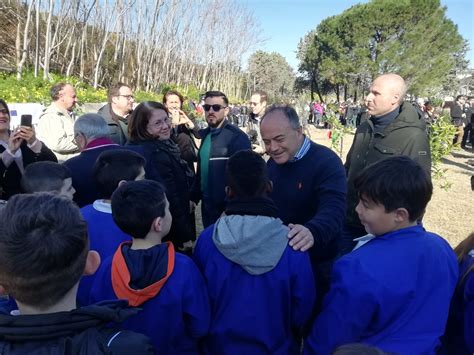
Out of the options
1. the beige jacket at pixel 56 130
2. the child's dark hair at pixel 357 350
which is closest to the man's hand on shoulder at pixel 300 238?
the child's dark hair at pixel 357 350

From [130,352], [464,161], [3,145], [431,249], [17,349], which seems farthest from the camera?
[464,161]

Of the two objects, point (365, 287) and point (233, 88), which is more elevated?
point (233, 88)

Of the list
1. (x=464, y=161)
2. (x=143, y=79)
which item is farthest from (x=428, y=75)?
(x=464, y=161)

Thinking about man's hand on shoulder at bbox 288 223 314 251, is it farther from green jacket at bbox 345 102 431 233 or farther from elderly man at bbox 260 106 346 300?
green jacket at bbox 345 102 431 233

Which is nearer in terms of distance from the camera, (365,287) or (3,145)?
(365,287)

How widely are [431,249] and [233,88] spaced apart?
5284 centimetres

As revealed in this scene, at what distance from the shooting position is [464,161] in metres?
13.7

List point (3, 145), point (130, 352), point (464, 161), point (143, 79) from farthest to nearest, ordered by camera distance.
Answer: point (143, 79) → point (464, 161) → point (3, 145) → point (130, 352)

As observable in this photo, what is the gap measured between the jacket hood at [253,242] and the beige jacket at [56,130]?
326 cm

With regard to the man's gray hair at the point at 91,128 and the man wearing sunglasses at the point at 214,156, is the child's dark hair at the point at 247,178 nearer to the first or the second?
the man's gray hair at the point at 91,128

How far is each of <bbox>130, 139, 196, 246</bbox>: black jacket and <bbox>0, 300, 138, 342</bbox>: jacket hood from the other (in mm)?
2054

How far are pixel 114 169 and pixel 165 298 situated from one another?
3.12 ft

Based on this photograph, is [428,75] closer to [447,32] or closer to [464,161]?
[447,32]

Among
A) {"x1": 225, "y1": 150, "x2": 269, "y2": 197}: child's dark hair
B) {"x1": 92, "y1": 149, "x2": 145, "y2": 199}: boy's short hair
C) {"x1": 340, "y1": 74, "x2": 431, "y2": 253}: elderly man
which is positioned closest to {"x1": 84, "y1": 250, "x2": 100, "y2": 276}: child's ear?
{"x1": 225, "y1": 150, "x2": 269, "y2": 197}: child's dark hair
